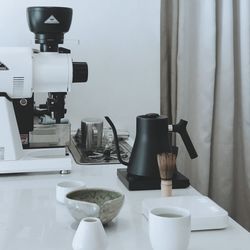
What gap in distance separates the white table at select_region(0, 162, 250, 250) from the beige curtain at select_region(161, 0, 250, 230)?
820 millimetres

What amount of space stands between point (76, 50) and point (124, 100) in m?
0.29

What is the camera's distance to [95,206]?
114 cm

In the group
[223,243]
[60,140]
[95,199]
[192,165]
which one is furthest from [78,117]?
[223,243]

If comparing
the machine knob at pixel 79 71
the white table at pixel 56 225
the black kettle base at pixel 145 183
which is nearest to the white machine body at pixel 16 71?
the machine knob at pixel 79 71

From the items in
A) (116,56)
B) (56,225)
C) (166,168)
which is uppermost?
(116,56)

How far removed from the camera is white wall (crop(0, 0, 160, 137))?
7.04 ft

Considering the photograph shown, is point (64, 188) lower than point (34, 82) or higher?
lower

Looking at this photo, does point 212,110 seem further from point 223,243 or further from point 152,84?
point 223,243

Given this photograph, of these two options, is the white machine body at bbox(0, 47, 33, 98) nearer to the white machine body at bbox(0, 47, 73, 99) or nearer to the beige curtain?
the white machine body at bbox(0, 47, 73, 99)

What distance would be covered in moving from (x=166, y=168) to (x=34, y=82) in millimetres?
518

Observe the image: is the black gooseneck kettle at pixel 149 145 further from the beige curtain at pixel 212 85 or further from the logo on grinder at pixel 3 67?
the beige curtain at pixel 212 85

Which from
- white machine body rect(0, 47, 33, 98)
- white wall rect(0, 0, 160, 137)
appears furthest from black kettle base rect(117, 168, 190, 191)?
white wall rect(0, 0, 160, 137)

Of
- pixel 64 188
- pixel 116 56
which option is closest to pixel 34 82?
pixel 64 188

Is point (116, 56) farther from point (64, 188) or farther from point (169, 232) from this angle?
point (169, 232)
